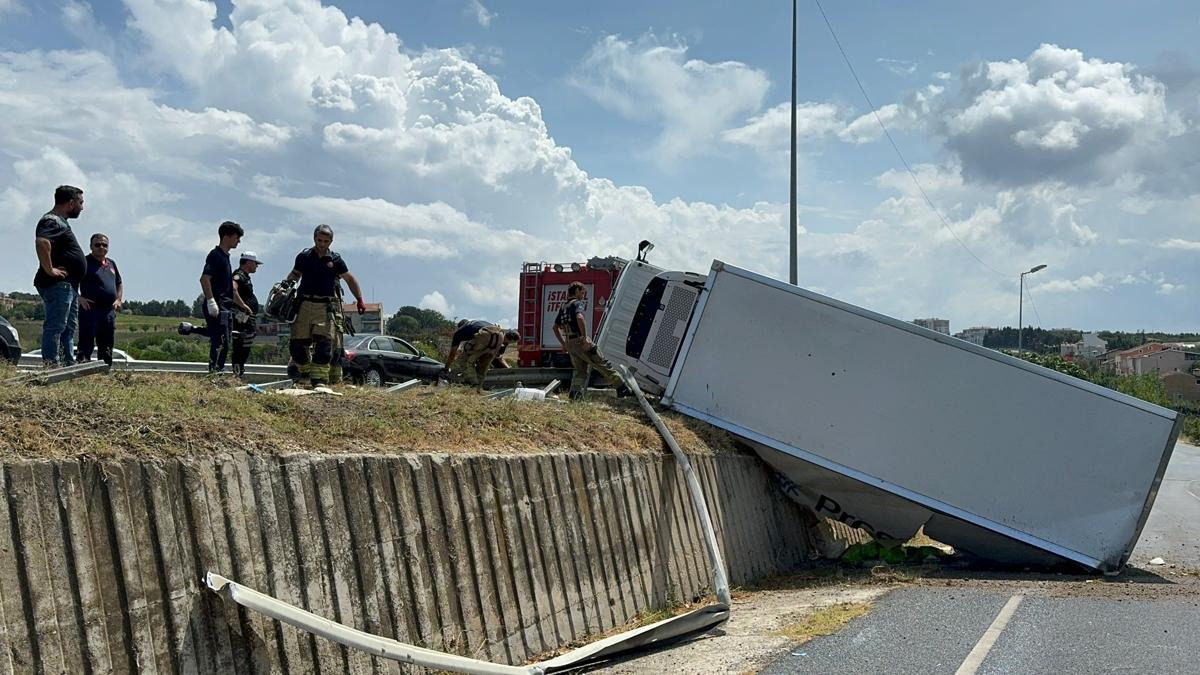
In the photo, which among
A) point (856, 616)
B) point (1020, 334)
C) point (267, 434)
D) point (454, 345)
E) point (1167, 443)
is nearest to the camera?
point (267, 434)

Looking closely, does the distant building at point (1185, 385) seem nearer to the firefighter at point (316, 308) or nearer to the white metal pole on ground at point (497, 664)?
the white metal pole on ground at point (497, 664)

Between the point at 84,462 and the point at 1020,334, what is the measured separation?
144 feet

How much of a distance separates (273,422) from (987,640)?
16.7ft

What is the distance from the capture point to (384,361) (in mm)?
18719

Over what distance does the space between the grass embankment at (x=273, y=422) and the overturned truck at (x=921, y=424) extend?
5.42ft

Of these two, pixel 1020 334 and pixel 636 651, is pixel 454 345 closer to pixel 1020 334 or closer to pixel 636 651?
pixel 636 651

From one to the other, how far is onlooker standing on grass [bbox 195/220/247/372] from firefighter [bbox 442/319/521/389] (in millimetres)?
4502

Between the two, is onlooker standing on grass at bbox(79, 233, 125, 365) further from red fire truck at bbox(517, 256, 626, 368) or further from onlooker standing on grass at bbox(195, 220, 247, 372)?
red fire truck at bbox(517, 256, 626, 368)

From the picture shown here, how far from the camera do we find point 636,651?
24.4 ft

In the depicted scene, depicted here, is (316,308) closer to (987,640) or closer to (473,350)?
(473,350)

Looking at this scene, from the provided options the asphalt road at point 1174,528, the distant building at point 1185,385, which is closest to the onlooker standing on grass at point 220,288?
the asphalt road at point 1174,528

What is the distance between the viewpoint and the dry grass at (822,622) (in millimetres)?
7816

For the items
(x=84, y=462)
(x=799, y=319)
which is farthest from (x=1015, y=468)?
(x=84, y=462)

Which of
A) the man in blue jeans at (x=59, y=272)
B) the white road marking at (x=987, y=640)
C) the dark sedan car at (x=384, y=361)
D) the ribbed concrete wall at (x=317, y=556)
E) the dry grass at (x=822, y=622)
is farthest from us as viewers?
the dark sedan car at (x=384, y=361)
